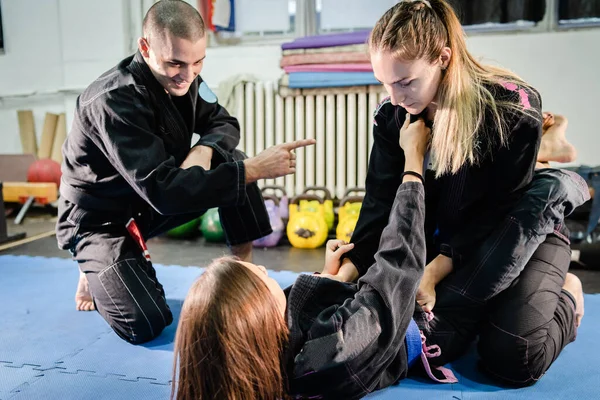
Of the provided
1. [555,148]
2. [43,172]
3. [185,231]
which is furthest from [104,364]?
[43,172]

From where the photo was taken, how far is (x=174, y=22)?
1.97 metres

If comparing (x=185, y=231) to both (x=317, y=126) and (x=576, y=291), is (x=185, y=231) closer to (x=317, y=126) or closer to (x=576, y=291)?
(x=317, y=126)

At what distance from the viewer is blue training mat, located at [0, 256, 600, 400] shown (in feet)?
5.16

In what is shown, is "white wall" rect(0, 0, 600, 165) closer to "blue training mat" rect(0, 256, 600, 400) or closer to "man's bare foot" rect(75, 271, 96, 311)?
"blue training mat" rect(0, 256, 600, 400)

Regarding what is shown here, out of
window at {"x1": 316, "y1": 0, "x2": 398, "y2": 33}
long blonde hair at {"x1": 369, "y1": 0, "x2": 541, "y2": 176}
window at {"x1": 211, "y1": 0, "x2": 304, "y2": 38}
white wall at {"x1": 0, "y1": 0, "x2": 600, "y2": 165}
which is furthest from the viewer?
window at {"x1": 211, "y1": 0, "x2": 304, "y2": 38}

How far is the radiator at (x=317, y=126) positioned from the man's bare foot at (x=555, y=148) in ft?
6.36

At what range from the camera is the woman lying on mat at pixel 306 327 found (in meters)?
1.04

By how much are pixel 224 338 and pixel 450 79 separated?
1.01 m

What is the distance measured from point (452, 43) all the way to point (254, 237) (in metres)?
1.31

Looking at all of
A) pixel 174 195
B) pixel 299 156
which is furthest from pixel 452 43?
pixel 299 156

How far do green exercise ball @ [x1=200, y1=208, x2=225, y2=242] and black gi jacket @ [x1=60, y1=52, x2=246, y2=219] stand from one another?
62.9 inches

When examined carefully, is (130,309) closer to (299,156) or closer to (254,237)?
(254,237)

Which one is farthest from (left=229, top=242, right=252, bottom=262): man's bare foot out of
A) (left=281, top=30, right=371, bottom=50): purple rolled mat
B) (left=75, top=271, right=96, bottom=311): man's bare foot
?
(left=281, top=30, right=371, bottom=50): purple rolled mat

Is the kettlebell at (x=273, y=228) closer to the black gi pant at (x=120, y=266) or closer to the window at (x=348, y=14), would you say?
the black gi pant at (x=120, y=266)
